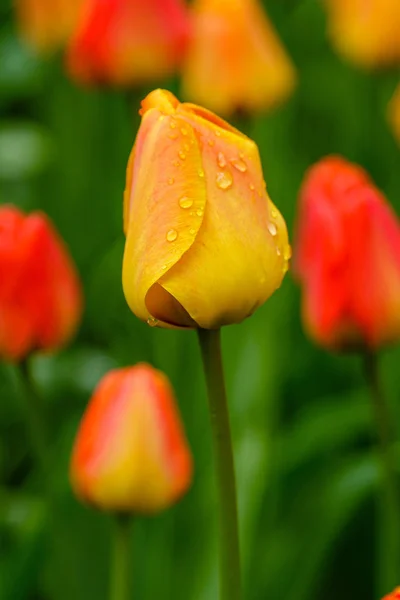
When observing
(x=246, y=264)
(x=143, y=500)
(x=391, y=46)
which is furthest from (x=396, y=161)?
(x=246, y=264)

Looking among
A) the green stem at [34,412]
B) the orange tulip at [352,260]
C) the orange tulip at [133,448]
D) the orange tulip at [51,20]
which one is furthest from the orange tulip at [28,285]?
the orange tulip at [51,20]

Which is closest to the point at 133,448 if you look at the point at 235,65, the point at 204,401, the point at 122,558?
the point at 122,558

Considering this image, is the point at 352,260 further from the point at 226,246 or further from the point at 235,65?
the point at 235,65

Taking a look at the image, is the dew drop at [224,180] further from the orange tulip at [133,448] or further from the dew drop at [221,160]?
the orange tulip at [133,448]

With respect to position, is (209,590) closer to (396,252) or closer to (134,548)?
(134,548)

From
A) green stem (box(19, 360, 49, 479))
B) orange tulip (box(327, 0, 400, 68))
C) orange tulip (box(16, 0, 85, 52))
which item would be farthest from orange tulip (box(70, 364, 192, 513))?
orange tulip (box(16, 0, 85, 52))
